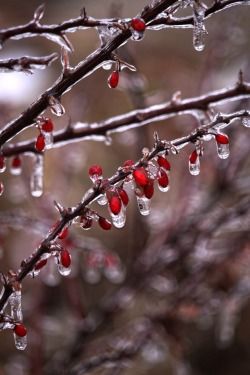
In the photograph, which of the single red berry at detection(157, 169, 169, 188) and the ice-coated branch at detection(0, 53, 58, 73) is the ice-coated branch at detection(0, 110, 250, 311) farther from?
the ice-coated branch at detection(0, 53, 58, 73)

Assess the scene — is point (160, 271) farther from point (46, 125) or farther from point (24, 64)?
point (24, 64)

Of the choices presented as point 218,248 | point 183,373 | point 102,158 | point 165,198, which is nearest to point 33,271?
point 218,248

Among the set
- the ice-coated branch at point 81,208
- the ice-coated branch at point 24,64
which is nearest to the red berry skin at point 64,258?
the ice-coated branch at point 81,208

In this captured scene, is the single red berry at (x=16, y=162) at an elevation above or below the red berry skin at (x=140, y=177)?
above

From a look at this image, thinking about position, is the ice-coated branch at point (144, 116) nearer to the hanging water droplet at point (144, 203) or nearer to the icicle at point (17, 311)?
the hanging water droplet at point (144, 203)

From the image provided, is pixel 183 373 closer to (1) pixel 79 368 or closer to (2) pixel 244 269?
(2) pixel 244 269

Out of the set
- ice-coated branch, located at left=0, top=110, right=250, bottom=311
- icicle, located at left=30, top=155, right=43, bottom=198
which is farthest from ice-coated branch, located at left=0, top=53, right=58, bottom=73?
icicle, located at left=30, top=155, right=43, bottom=198
